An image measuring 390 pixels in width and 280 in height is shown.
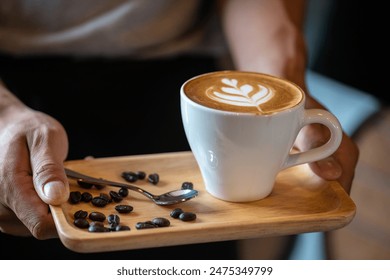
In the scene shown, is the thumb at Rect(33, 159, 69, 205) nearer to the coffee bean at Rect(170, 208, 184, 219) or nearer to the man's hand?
the man's hand

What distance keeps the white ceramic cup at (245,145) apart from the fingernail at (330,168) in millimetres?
43

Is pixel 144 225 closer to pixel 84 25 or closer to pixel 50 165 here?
pixel 50 165

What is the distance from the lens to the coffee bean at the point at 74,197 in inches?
35.4

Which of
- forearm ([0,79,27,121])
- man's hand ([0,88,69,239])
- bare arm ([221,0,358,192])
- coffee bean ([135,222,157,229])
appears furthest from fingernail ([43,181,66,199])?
bare arm ([221,0,358,192])

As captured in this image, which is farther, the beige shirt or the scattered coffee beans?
the beige shirt

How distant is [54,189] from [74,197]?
1.6 inches

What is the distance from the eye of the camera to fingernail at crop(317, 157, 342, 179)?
0.97m

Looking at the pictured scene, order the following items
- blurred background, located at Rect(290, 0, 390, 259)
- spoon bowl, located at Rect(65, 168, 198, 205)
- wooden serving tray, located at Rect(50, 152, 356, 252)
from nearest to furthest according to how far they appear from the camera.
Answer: wooden serving tray, located at Rect(50, 152, 356, 252)
spoon bowl, located at Rect(65, 168, 198, 205)
blurred background, located at Rect(290, 0, 390, 259)

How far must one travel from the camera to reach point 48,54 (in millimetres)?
1337

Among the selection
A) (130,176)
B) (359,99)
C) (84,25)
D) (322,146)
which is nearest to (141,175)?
(130,176)

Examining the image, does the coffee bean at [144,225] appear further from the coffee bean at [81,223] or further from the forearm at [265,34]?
the forearm at [265,34]

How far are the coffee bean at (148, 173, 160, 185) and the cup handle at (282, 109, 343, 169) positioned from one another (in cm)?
19

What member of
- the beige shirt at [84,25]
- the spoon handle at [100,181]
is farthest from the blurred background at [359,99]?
the spoon handle at [100,181]

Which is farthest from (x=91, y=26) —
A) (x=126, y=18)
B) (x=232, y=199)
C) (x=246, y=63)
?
(x=232, y=199)
